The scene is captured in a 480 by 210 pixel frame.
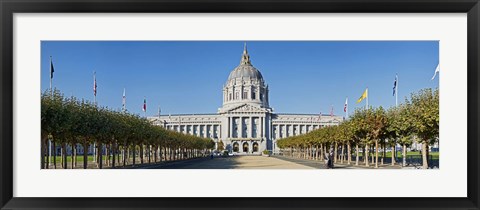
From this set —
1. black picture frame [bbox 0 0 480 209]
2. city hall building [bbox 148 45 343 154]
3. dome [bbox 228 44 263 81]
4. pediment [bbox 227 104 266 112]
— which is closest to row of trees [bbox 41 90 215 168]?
black picture frame [bbox 0 0 480 209]

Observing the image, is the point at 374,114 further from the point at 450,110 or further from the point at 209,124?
the point at 209,124

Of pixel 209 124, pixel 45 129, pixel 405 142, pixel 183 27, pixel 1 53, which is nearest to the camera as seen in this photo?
pixel 1 53

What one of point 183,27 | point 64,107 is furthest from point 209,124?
point 183,27

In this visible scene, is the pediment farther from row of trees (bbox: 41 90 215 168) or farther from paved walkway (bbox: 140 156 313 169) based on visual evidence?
paved walkway (bbox: 140 156 313 169)

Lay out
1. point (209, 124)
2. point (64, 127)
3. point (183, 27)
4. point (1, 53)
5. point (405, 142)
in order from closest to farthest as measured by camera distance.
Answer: point (1, 53)
point (183, 27)
point (64, 127)
point (405, 142)
point (209, 124)

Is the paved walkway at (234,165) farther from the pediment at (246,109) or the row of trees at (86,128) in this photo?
the pediment at (246,109)

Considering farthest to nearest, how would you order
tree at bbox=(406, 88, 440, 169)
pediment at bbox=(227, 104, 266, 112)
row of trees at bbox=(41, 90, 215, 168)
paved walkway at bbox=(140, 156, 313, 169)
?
pediment at bbox=(227, 104, 266, 112), paved walkway at bbox=(140, 156, 313, 169), row of trees at bbox=(41, 90, 215, 168), tree at bbox=(406, 88, 440, 169)

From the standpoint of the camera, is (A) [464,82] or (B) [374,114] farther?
(B) [374,114]

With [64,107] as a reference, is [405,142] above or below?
below
